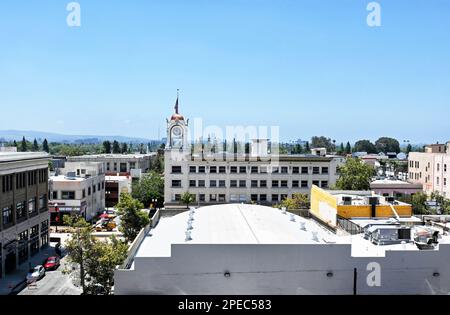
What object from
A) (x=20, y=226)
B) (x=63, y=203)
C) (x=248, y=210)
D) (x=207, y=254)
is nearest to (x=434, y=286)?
(x=207, y=254)

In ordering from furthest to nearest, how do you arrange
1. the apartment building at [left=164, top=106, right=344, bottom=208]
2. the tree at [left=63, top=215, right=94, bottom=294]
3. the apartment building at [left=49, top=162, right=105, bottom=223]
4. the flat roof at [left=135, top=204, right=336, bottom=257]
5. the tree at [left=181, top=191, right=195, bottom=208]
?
the apartment building at [left=164, top=106, right=344, bottom=208]
the tree at [left=181, top=191, right=195, bottom=208]
the apartment building at [left=49, top=162, right=105, bottom=223]
the tree at [left=63, top=215, right=94, bottom=294]
the flat roof at [left=135, top=204, right=336, bottom=257]

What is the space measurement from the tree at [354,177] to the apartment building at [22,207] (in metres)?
10.0

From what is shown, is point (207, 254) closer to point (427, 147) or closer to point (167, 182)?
point (167, 182)

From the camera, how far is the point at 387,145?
56500mm

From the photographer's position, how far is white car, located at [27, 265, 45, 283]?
A: 31.4ft

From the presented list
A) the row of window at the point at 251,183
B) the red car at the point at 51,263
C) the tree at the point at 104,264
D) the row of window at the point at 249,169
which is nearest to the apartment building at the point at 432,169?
the row of window at the point at 251,183

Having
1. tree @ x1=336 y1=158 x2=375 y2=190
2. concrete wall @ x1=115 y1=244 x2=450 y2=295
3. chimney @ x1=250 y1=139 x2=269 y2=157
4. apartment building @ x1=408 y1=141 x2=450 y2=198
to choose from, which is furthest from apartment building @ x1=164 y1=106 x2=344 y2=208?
concrete wall @ x1=115 y1=244 x2=450 y2=295

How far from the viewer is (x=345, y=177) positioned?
56.2 ft

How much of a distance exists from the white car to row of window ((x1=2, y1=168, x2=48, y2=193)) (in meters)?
1.89

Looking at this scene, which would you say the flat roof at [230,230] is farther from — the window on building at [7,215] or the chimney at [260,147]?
the chimney at [260,147]

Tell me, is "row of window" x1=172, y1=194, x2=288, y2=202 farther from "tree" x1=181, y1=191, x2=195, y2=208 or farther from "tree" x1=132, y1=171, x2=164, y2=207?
"tree" x1=132, y1=171, x2=164, y2=207

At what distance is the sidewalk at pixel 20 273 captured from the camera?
9195 millimetres
